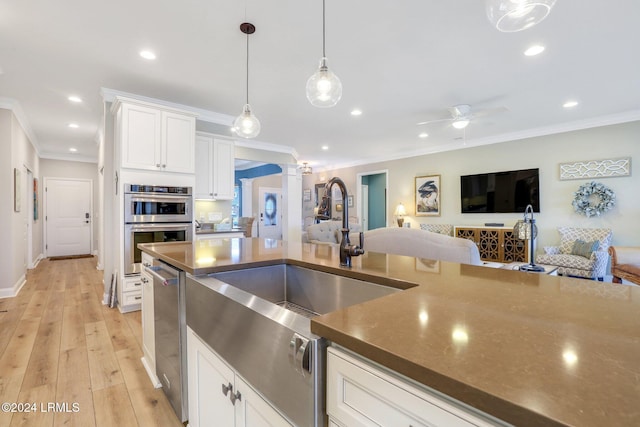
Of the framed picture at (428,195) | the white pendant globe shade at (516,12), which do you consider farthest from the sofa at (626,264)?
the white pendant globe shade at (516,12)

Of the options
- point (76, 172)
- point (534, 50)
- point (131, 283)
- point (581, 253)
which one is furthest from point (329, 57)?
point (76, 172)

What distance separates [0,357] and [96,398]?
1.20 metres

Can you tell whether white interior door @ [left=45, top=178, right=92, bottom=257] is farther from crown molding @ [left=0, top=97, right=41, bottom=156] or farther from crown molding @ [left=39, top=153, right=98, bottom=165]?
crown molding @ [left=0, top=97, right=41, bottom=156]

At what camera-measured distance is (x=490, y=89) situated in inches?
145

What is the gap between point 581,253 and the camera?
447 cm

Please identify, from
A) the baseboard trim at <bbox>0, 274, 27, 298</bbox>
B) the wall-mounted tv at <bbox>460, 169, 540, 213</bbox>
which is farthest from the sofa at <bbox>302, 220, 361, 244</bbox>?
the baseboard trim at <bbox>0, 274, 27, 298</bbox>

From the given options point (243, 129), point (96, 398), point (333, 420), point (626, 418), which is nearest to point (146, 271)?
point (96, 398)

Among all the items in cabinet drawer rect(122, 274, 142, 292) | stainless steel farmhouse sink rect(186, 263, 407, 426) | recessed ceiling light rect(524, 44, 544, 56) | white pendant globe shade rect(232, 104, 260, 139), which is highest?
recessed ceiling light rect(524, 44, 544, 56)

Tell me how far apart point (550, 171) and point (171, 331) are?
624cm

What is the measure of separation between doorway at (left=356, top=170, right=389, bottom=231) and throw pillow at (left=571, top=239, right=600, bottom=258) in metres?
4.59

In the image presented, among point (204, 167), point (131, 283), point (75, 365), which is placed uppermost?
point (204, 167)

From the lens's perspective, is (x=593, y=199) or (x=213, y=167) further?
(x=593, y=199)

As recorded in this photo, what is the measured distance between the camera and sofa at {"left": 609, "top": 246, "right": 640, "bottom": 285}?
3.68m

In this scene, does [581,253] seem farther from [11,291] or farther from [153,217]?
[11,291]
